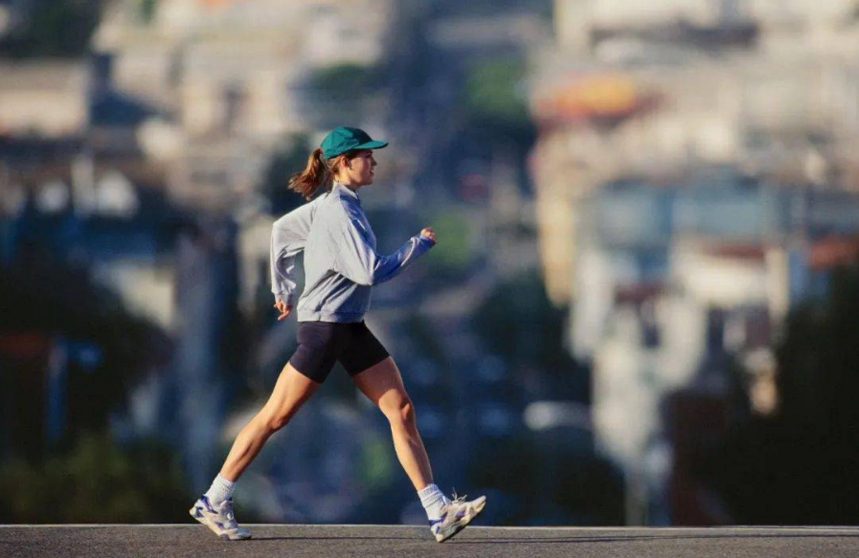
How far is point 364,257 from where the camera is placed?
4973mm

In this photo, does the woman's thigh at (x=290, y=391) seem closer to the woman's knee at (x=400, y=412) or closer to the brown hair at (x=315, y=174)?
the woman's knee at (x=400, y=412)

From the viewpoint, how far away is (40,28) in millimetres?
43469

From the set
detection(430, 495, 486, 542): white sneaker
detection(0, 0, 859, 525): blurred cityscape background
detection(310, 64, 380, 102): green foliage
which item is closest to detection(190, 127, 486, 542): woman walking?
detection(430, 495, 486, 542): white sneaker

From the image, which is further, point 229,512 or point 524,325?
point 524,325

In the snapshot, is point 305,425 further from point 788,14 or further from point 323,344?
point 323,344

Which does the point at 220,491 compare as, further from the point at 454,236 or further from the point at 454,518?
the point at 454,236

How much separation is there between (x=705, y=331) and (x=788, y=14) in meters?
8.82

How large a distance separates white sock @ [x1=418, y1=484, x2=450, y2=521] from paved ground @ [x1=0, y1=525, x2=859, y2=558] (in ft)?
0.30

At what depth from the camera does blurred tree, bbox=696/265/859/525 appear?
1566 inches

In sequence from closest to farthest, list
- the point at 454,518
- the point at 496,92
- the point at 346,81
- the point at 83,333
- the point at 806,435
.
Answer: the point at 454,518 < the point at 806,435 < the point at 83,333 < the point at 346,81 < the point at 496,92

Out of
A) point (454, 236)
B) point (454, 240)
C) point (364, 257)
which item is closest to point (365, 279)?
point (364, 257)

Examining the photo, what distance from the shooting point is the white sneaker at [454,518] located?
5070mm

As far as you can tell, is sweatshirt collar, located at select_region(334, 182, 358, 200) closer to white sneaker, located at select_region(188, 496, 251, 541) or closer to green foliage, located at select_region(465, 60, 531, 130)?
white sneaker, located at select_region(188, 496, 251, 541)

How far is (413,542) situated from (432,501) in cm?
14
